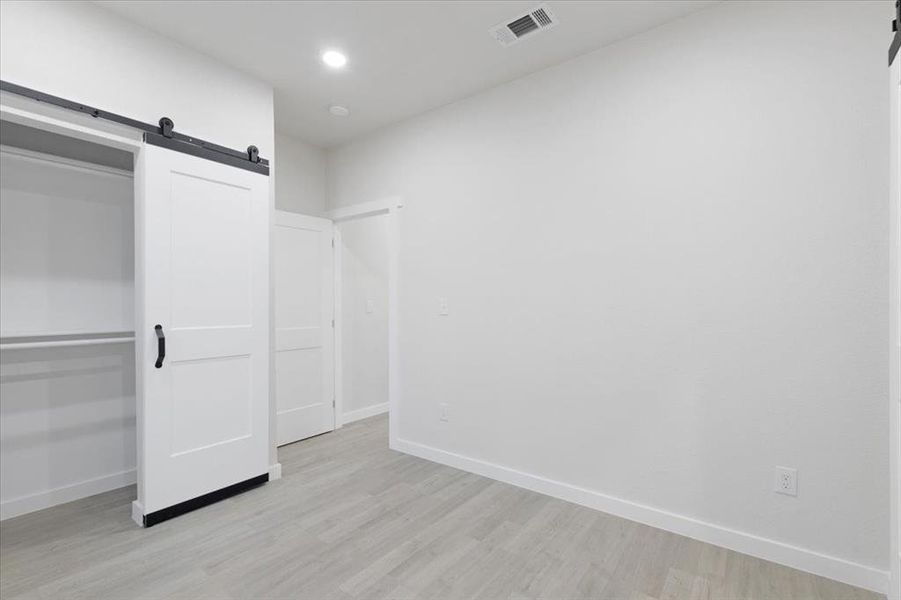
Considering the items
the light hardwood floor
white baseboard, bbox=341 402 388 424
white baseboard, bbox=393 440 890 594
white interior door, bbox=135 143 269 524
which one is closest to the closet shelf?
white interior door, bbox=135 143 269 524

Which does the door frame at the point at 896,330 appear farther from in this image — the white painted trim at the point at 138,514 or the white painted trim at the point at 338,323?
the white painted trim at the point at 338,323

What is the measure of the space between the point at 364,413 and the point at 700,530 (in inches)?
134

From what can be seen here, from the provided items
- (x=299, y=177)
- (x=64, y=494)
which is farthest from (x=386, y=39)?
(x=64, y=494)

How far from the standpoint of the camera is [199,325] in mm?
2689

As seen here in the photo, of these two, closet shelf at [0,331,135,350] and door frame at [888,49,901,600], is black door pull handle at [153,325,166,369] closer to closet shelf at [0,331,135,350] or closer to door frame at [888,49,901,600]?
closet shelf at [0,331,135,350]

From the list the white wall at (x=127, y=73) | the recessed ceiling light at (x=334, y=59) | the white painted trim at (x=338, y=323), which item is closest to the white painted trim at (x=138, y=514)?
the white painted trim at (x=338, y=323)

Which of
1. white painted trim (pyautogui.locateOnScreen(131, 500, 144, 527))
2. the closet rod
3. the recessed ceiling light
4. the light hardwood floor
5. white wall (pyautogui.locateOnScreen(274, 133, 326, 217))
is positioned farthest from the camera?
white wall (pyautogui.locateOnScreen(274, 133, 326, 217))

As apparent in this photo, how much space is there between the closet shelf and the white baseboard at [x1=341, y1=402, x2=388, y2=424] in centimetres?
217

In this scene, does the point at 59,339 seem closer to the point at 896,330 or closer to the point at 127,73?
the point at 127,73

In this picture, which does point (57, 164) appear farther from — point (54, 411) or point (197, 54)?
point (54, 411)

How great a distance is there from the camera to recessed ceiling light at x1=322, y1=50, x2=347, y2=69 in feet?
9.06

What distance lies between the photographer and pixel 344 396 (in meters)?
4.57

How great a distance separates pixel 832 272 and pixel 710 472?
1.17 m

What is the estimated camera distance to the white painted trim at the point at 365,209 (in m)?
3.80
